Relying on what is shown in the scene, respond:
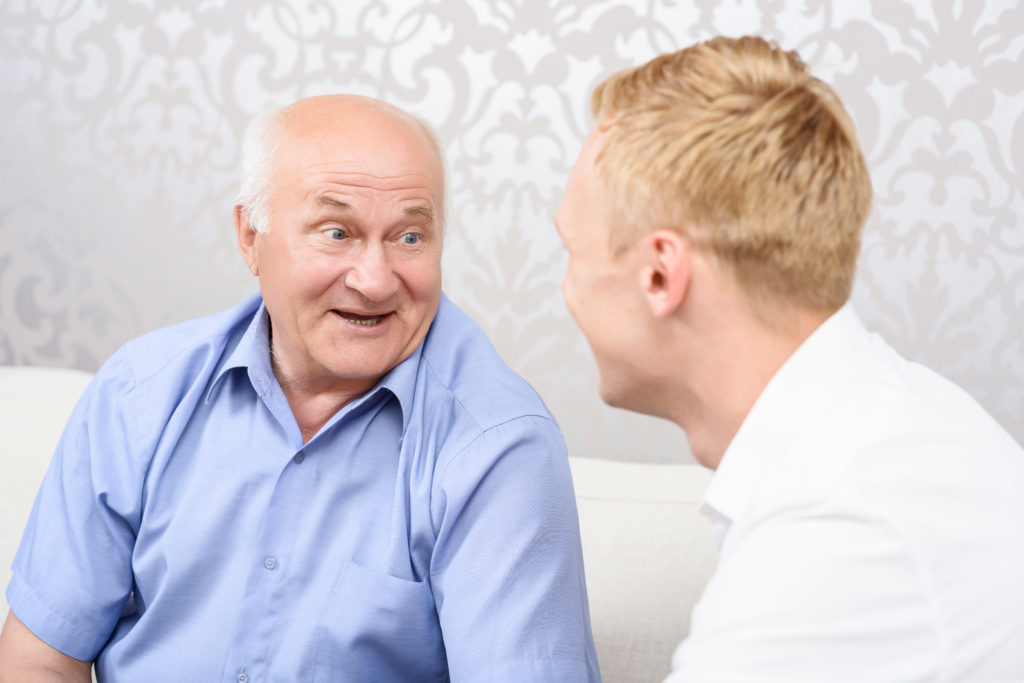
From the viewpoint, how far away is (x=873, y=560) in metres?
0.80

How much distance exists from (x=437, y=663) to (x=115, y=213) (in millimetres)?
1833

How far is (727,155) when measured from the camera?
966mm

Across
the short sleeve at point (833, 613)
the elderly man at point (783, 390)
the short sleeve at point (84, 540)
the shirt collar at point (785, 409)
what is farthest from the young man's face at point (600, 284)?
the short sleeve at point (84, 540)

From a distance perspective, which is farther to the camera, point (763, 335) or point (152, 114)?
point (152, 114)

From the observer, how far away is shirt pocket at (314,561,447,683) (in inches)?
56.0

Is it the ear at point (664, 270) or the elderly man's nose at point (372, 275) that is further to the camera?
the elderly man's nose at point (372, 275)

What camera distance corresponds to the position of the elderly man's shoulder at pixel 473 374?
147 centimetres

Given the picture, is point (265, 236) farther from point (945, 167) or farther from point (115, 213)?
point (945, 167)

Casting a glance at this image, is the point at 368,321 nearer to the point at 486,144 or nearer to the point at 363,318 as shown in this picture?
the point at 363,318

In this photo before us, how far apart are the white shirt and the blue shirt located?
51 centimetres

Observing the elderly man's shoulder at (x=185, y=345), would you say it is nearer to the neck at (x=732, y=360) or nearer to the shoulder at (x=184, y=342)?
the shoulder at (x=184, y=342)

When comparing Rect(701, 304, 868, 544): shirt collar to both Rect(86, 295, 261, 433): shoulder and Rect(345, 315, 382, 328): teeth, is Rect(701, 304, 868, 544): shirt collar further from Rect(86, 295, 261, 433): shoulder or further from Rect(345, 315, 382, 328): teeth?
Rect(86, 295, 261, 433): shoulder

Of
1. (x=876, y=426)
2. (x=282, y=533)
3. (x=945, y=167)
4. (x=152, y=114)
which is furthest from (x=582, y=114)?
(x=876, y=426)

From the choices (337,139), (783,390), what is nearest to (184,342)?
(337,139)
